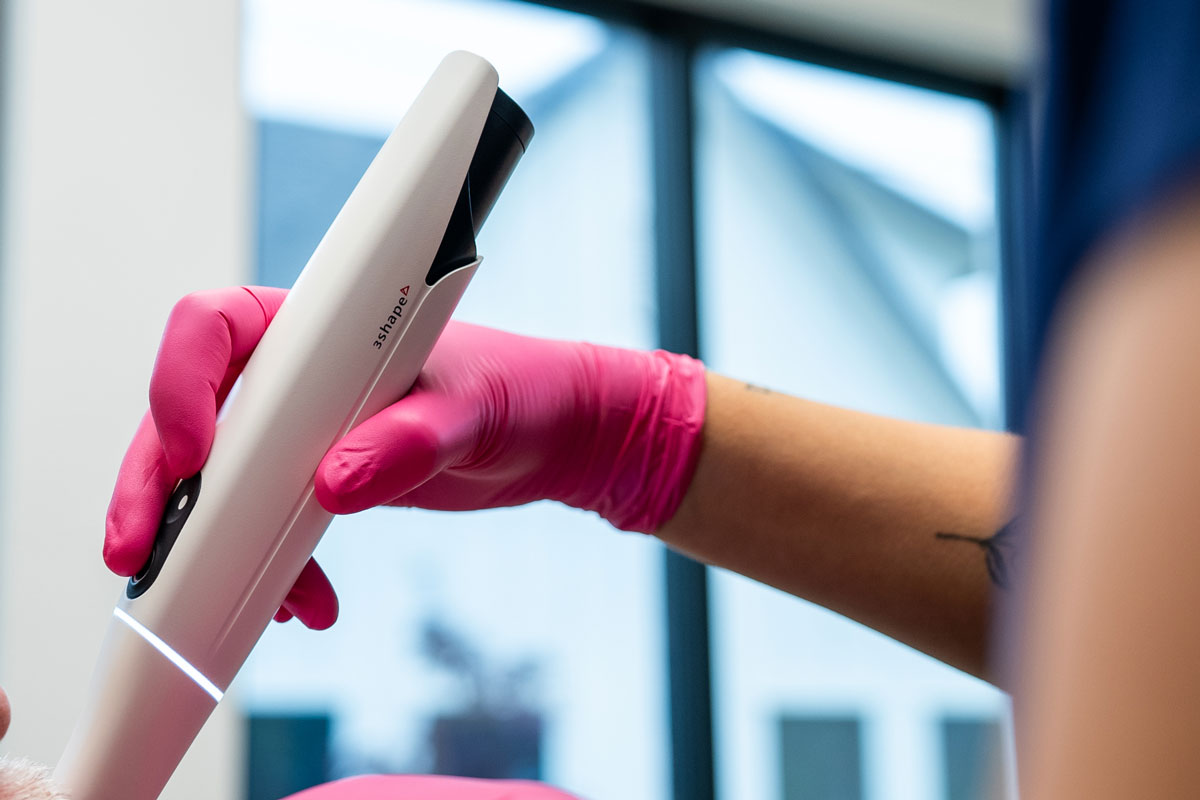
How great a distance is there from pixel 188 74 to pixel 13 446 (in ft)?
2.12

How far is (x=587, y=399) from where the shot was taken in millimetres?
859

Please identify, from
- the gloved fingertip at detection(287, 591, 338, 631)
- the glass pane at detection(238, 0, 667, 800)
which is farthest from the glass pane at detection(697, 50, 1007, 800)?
the gloved fingertip at detection(287, 591, 338, 631)

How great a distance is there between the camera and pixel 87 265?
65.8 inches

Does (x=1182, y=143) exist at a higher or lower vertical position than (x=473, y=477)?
lower

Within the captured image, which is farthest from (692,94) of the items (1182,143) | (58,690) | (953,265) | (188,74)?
(1182,143)

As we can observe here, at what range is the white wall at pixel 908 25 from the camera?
8.82ft

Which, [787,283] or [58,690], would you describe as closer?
[58,690]

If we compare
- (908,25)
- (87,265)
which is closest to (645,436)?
(87,265)

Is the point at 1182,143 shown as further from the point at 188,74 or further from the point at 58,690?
the point at 188,74

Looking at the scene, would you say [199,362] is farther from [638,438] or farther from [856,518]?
[856,518]

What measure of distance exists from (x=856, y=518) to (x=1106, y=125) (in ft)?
2.11

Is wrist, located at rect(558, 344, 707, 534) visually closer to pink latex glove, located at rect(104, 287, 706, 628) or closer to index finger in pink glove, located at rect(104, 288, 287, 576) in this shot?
pink latex glove, located at rect(104, 287, 706, 628)

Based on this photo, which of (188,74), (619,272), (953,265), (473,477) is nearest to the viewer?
(473,477)

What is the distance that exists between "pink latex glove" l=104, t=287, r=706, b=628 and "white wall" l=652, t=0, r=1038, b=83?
197cm
